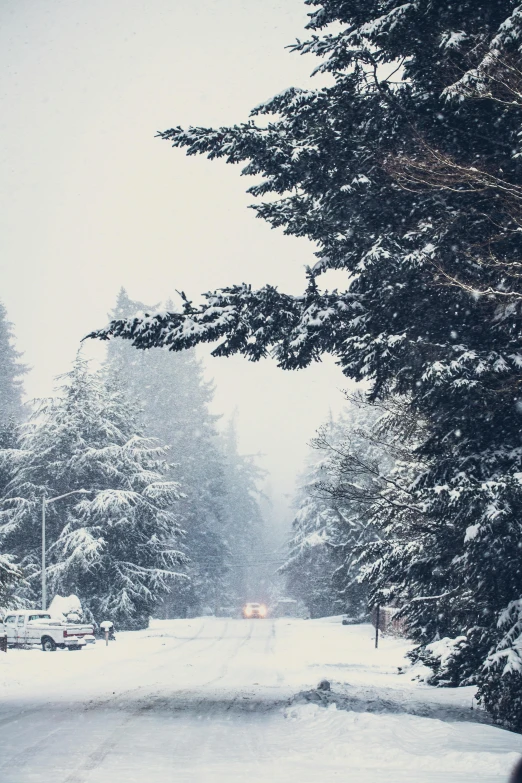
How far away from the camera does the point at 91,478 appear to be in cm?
4478

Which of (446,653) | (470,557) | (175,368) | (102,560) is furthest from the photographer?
(175,368)

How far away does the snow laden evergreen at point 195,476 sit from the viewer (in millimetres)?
68250

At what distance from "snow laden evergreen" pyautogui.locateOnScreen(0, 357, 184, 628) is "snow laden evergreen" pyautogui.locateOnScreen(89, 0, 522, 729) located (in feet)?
103

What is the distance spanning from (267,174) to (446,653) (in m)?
9.23

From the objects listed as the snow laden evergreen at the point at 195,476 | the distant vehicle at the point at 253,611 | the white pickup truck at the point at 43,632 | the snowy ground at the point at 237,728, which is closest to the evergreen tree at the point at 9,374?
the snow laden evergreen at the point at 195,476

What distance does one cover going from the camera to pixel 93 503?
136 feet

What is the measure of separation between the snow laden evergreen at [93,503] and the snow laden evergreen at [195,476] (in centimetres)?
1452

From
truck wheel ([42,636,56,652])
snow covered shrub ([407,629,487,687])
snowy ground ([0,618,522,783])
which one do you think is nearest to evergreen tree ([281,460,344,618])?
truck wheel ([42,636,56,652])

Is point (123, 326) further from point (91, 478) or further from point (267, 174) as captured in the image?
point (91, 478)

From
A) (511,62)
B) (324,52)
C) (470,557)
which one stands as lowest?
(470,557)

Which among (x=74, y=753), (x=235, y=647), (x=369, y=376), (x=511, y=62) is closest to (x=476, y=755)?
(x=74, y=753)

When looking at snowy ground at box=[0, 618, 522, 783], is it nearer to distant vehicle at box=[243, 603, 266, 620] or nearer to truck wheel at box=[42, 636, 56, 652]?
truck wheel at box=[42, 636, 56, 652]

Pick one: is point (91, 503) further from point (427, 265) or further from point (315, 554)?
point (427, 265)

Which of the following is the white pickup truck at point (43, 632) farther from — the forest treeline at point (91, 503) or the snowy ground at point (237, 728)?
the snowy ground at point (237, 728)
